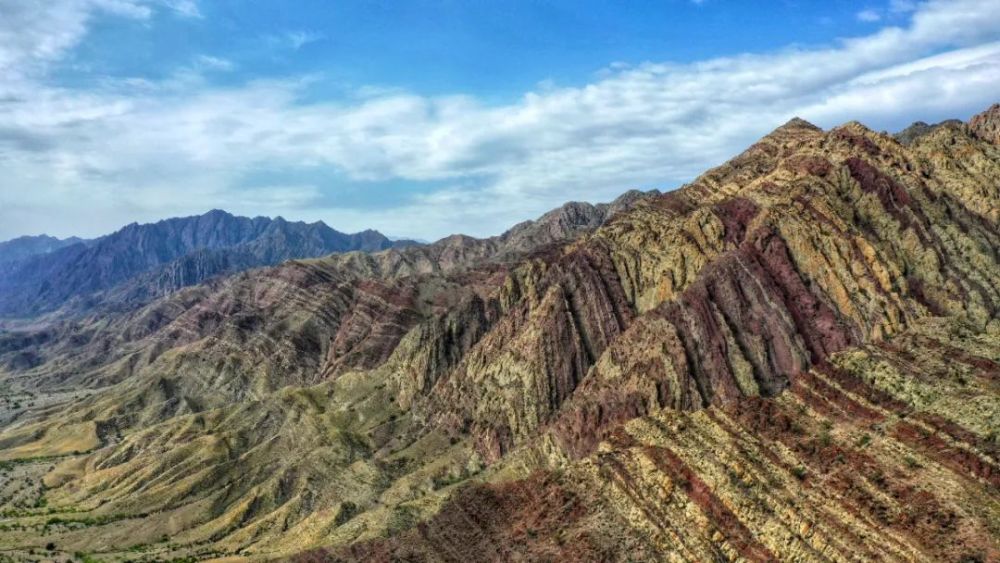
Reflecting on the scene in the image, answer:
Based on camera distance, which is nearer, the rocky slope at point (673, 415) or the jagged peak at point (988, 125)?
the rocky slope at point (673, 415)

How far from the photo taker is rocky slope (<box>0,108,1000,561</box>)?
219 ft

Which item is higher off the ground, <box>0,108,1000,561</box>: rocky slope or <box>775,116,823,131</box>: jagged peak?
<box>775,116,823,131</box>: jagged peak

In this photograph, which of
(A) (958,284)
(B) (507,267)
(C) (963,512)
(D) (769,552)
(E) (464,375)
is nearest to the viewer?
(C) (963,512)

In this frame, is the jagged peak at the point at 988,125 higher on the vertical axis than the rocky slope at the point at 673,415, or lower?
higher

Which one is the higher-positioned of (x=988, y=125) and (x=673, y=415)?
(x=988, y=125)

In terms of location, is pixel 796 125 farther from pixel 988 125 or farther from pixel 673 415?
pixel 673 415

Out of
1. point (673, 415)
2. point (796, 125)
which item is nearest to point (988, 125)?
point (796, 125)

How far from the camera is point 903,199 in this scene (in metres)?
104

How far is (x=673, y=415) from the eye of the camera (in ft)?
274

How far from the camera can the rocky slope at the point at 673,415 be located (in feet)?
219

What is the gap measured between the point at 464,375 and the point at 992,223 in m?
80.2

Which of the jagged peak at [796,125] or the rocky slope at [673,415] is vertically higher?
the jagged peak at [796,125]

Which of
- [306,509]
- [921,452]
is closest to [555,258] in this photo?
[306,509]

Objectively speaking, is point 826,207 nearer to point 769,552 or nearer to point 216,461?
point 769,552
